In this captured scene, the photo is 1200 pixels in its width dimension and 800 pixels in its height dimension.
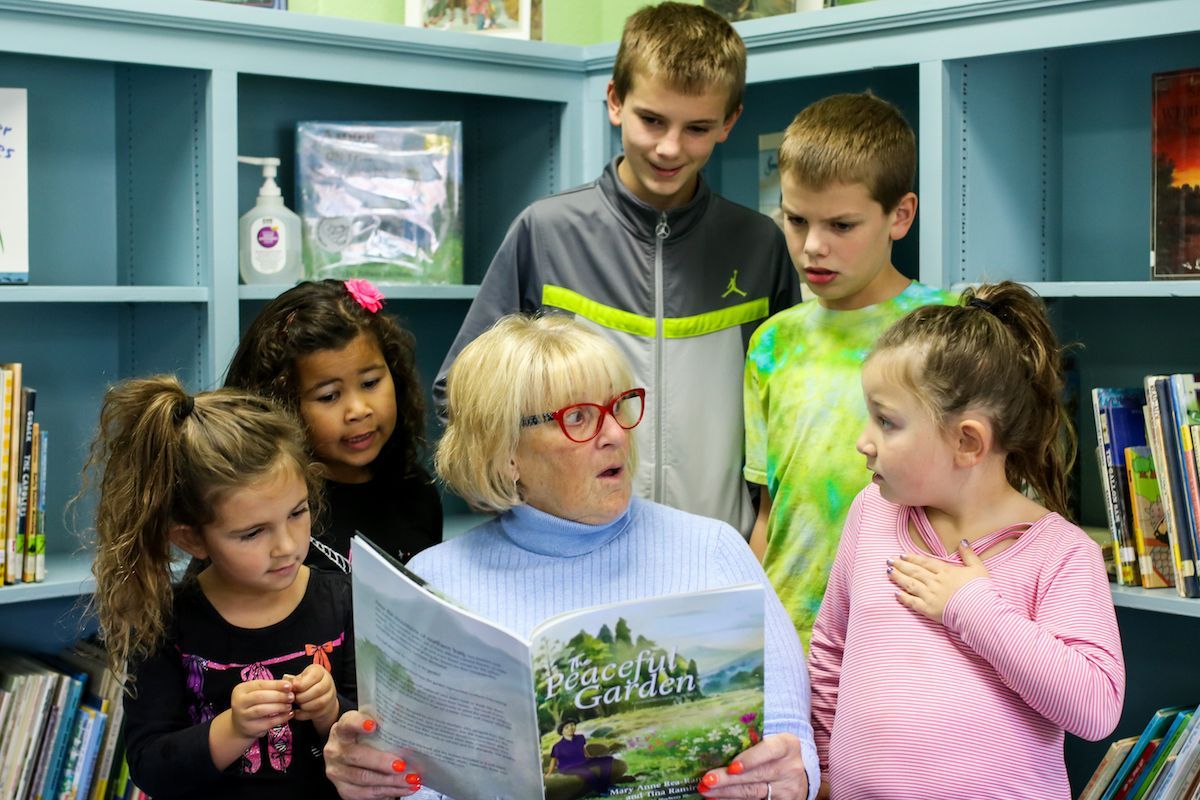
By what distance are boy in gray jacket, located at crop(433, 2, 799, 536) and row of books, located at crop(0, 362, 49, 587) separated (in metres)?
0.72

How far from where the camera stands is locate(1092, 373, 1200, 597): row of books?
1.97 metres

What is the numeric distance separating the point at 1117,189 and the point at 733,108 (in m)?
0.75

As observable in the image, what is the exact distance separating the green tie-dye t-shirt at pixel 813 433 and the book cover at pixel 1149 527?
0.41m

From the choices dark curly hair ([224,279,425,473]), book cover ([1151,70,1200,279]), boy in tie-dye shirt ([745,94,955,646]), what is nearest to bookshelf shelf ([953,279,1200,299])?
book cover ([1151,70,1200,279])

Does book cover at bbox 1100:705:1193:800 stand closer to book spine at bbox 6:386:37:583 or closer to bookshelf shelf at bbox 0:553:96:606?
bookshelf shelf at bbox 0:553:96:606

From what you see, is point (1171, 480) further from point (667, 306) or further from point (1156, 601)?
point (667, 306)

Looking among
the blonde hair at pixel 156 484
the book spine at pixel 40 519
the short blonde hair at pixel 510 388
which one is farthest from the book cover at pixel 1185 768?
the book spine at pixel 40 519

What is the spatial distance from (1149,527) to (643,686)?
43.8 inches

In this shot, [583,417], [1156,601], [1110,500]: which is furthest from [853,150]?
[1156,601]

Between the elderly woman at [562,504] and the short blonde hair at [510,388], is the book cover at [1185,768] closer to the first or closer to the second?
the elderly woman at [562,504]

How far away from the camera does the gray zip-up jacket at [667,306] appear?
2.17 meters

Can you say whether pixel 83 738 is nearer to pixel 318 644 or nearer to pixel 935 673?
pixel 318 644

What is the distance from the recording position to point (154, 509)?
1670 millimetres

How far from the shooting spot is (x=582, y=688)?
4.09 ft
